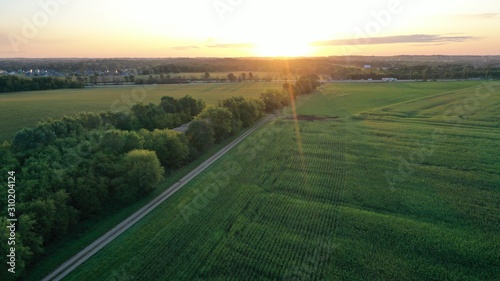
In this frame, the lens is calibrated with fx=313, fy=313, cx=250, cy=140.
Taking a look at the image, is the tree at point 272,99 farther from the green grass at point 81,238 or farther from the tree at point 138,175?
the tree at point 138,175

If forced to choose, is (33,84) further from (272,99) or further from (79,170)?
(79,170)

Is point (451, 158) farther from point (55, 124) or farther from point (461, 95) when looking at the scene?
point (461, 95)

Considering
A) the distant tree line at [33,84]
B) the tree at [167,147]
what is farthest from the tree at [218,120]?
the distant tree line at [33,84]

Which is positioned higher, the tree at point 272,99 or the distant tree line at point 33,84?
the distant tree line at point 33,84

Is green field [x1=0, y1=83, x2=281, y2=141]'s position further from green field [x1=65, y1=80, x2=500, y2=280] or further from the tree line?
green field [x1=65, y1=80, x2=500, y2=280]

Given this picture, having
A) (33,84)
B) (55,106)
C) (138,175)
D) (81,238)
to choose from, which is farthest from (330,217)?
(33,84)

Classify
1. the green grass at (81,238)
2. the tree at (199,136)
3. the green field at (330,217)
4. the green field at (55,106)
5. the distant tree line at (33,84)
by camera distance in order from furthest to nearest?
1. the distant tree line at (33,84)
2. the green field at (55,106)
3. the tree at (199,136)
4. the green grass at (81,238)
5. the green field at (330,217)
